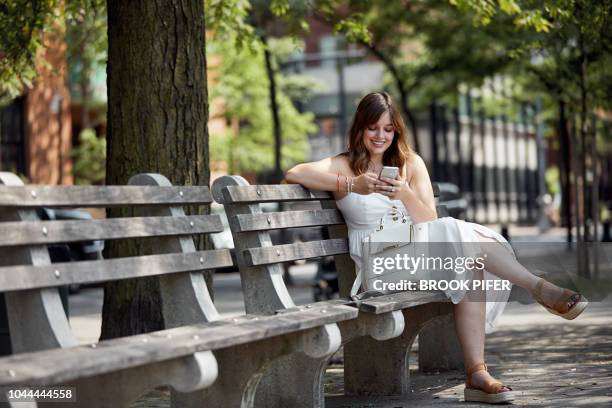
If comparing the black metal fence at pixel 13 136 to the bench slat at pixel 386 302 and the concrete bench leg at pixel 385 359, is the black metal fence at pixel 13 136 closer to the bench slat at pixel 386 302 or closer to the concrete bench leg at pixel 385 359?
the concrete bench leg at pixel 385 359

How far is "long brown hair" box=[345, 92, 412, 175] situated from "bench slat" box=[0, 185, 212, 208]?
1.61 metres

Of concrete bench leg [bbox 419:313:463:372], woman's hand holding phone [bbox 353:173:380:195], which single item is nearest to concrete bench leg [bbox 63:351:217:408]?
woman's hand holding phone [bbox 353:173:380:195]

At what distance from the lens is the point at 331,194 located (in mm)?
7090

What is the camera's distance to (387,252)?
22.3 feet

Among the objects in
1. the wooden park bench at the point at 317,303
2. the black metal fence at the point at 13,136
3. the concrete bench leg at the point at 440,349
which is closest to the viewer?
the wooden park bench at the point at 317,303

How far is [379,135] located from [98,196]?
256 centimetres

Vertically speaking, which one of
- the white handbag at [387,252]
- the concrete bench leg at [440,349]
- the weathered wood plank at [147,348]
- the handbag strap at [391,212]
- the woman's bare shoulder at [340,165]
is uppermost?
the woman's bare shoulder at [340,165]

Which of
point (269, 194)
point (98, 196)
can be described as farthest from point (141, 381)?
point (269, 194)

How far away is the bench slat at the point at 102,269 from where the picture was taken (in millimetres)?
4344

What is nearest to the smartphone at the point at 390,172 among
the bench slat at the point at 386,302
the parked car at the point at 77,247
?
the bench slat at the point at 386,302

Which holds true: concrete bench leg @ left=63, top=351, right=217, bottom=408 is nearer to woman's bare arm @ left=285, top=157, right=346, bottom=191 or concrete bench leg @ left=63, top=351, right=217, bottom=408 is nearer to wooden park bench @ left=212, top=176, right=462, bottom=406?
wooden park bench @ left=212, top=176, right=462, bottom=406

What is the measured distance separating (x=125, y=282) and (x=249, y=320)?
2.91 m

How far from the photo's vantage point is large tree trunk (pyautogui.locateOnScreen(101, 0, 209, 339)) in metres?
7.77

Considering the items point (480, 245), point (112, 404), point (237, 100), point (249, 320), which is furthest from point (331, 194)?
point (237, 100)
